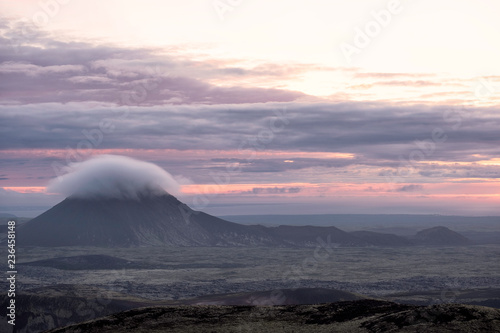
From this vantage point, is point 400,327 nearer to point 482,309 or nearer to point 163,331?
point 482,309

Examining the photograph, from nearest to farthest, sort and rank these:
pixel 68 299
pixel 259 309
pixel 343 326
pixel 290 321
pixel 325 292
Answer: pixel 343 326, pixel 290 321, pixel 259 309, pixel 68 299, pixel 325 292

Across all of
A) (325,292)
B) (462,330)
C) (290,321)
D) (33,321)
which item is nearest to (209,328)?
(290,321)

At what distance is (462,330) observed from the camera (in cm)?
6084

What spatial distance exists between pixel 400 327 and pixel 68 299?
12606cm

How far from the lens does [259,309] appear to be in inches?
3310

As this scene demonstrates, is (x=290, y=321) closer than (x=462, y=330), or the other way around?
(x=462, y=330)

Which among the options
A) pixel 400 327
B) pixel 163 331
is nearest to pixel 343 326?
pixel 400 327

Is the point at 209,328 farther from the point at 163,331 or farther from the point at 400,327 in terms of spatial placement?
the point at 400,327

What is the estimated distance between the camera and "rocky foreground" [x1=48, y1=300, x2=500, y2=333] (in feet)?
Result: 208

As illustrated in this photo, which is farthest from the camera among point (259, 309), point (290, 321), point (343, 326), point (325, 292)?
point (325, 292)

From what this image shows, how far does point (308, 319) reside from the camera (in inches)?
3029

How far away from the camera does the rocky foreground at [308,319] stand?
2500 inches

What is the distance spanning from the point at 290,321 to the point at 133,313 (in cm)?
2387

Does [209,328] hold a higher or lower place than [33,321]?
higher
